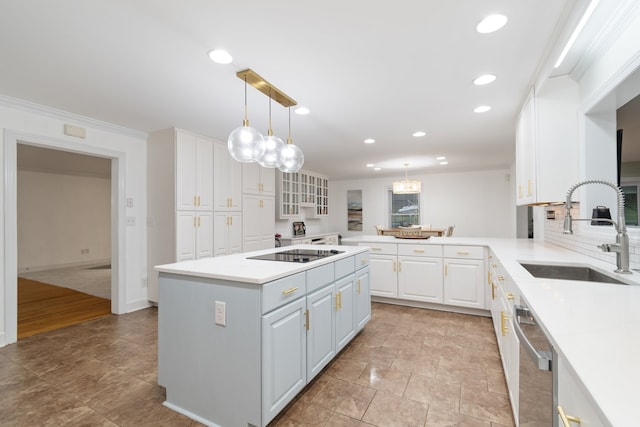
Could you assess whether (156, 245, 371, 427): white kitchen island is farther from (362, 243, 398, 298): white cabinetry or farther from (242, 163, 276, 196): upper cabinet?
(242, 163, 276, 196): upper cabinet

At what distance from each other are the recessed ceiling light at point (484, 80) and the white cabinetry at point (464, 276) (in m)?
1.82

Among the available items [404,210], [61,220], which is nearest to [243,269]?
[404,210]

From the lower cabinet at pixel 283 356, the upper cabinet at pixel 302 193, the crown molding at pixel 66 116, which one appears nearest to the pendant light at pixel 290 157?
the lower cabinet at pixel 283 356

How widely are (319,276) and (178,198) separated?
2.37 meters

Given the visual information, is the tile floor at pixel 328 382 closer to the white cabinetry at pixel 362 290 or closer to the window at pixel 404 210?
the white cabinetry at pixel 362 290

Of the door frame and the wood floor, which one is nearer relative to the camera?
the door frame

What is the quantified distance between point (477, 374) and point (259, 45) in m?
2.82

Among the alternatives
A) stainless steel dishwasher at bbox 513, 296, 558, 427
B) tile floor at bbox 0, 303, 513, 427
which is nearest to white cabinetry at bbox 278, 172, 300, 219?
tile floor at bbox 0, 303, 513, 427

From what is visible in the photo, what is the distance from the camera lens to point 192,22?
1.68 m

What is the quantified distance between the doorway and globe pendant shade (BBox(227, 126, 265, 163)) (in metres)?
3.34

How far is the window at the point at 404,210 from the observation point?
7.72 meters

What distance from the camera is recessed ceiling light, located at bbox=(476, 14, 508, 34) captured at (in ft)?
5.34

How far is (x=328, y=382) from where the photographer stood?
208 cm

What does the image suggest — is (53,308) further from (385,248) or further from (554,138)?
(554,138)
